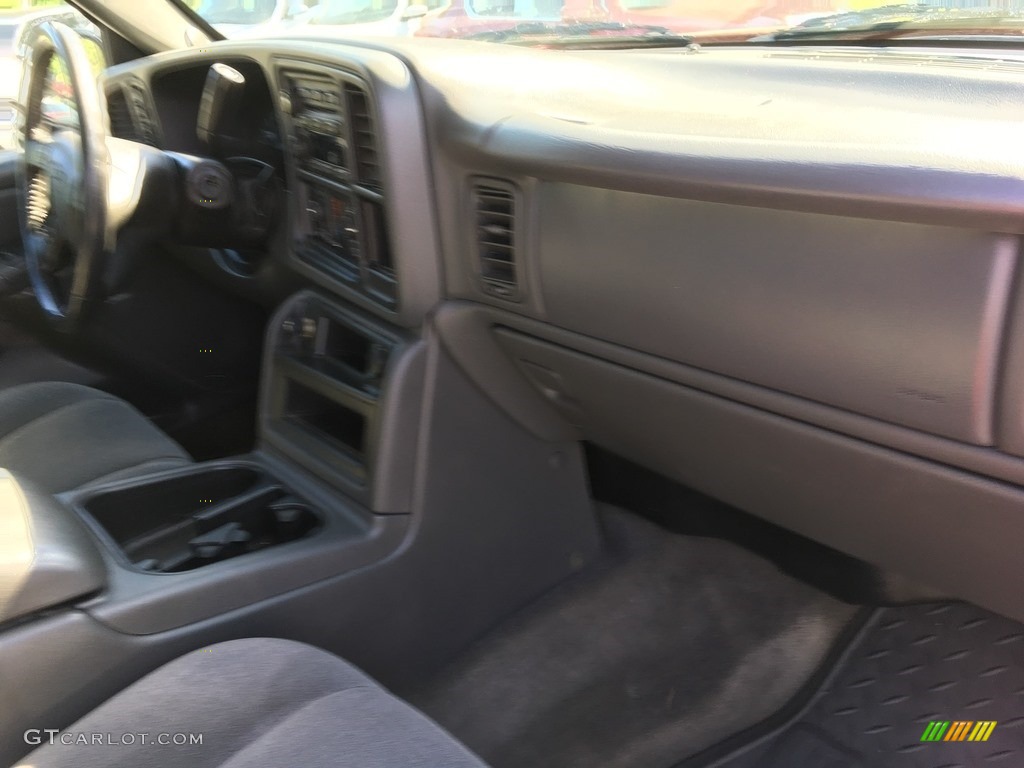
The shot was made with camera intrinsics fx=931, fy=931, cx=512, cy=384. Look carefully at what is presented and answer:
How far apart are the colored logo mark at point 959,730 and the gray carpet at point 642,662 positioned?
0.68 feet

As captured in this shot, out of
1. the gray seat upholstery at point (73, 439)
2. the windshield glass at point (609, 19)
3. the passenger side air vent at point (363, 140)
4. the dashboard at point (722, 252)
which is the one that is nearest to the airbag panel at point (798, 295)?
the dashboard at point (722, 252)

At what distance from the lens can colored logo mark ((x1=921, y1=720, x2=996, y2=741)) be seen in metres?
1.37

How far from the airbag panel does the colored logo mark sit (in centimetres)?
73

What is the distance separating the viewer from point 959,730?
1.39m

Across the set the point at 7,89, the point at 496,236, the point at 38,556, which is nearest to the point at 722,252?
the point at 496,236

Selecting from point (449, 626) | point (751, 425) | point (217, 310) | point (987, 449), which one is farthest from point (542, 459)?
point (217, 310)

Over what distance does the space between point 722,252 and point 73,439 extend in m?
1.30

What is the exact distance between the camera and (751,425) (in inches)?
43.3

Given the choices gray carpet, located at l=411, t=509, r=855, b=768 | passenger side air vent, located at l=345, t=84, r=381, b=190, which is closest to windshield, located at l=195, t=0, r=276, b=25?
passenger side air vent, located at l=345, t=84, r=381, b=190

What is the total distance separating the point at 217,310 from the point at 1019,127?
185cm

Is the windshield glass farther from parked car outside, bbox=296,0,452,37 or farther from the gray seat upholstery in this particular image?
the gray seat upholstery

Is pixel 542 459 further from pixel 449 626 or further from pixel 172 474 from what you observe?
pixel 172 474

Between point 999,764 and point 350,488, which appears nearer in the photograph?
point 999,764

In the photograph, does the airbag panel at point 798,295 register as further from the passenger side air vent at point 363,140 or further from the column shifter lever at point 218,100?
the column shifter lever at point 218,100
